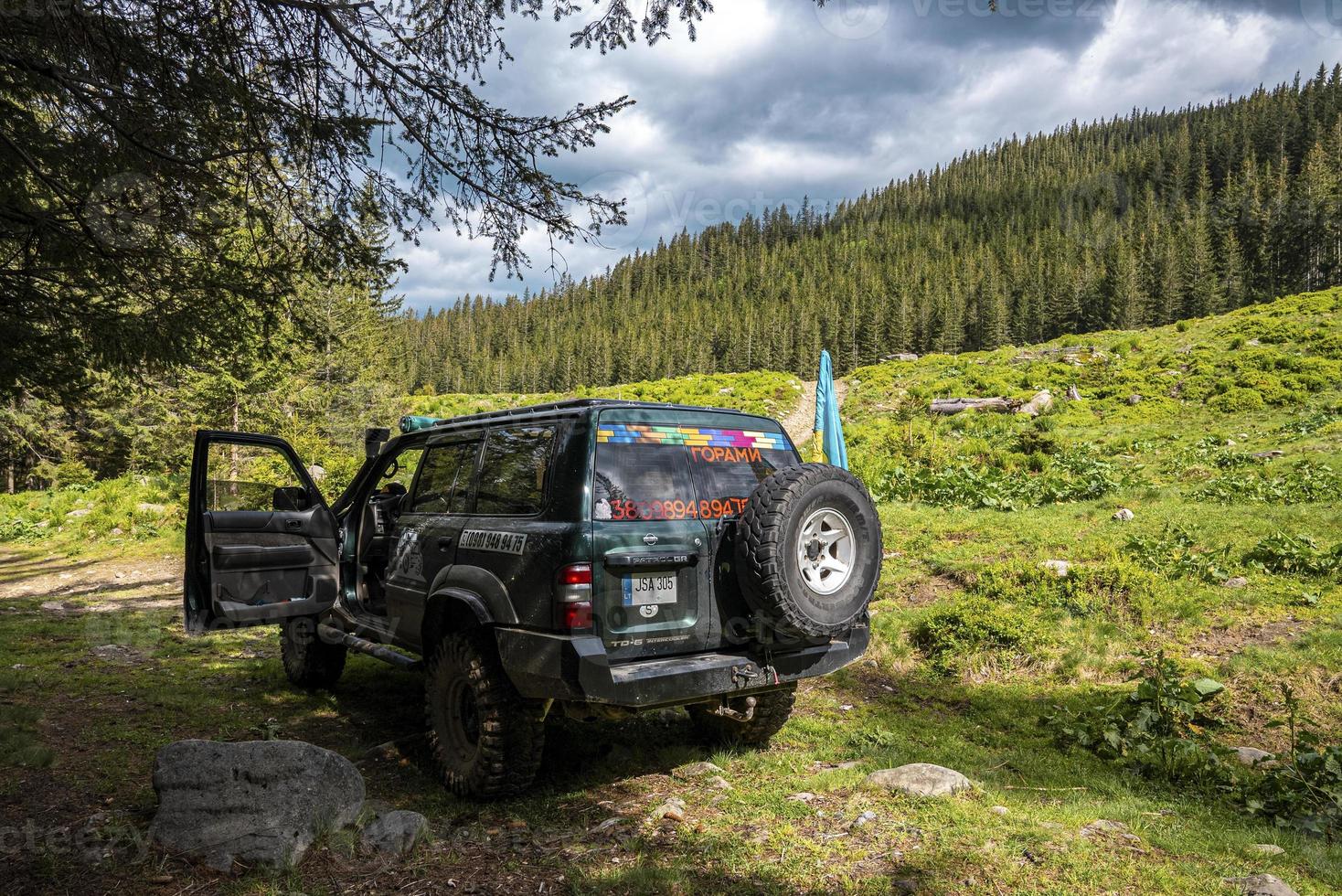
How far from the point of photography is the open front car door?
4980 millimetres

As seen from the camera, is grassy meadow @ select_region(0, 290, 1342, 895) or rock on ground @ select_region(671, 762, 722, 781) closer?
grassy meadow @ select_region(0, 290, 1342, 895)

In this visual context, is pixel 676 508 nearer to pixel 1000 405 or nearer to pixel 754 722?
pixel 754 722

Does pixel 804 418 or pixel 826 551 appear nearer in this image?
pixel 826 551

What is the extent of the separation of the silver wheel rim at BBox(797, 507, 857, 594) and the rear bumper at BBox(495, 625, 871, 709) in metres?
0.48

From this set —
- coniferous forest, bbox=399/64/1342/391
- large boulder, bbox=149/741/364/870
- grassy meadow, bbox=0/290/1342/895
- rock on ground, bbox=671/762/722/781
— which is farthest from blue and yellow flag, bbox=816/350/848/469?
coniferous forest, bbox=399/64/1342/391

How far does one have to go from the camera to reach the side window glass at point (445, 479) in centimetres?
473

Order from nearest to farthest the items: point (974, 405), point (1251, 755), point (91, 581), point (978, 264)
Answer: point (1251, 755) → point (91, 581) → point (974, 405) → point (978, 264)

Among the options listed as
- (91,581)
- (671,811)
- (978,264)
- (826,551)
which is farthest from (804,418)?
(978,264)

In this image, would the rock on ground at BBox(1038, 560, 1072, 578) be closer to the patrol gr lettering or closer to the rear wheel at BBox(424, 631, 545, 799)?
the rear wheel at BBox(424, 631, 545, 799)

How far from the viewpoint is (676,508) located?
3.99m

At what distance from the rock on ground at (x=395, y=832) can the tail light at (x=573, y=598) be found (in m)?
1.23

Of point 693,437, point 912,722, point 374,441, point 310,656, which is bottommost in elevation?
point 912,722

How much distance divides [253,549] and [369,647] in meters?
1.25

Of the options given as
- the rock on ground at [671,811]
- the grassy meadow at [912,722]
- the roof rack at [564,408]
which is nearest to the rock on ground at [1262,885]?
the grassy meadow at [912,722]
